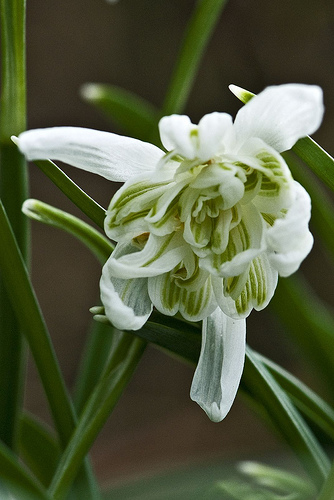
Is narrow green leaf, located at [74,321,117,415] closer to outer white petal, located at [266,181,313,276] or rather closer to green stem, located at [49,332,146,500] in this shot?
green stem, located at [49,332,146,500]

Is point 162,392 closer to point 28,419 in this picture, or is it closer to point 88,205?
point 28,419

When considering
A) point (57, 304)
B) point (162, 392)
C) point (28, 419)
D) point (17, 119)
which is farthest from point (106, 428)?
point (17, 119)

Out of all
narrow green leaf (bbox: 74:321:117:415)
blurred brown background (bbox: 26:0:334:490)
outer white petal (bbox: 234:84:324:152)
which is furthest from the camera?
blurred brown background (bbox: 26:0:334:490)

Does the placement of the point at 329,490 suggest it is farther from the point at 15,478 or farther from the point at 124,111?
the point at 124,111

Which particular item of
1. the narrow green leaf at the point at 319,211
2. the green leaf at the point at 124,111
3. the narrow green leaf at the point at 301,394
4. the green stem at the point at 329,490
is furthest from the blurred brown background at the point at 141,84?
the green stem at the point at 329,490

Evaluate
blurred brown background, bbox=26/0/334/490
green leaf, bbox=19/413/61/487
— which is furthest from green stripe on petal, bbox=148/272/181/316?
blurred brown background, bbox=26/0/334/490

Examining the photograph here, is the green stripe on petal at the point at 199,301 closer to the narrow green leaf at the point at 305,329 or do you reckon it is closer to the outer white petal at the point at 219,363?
the outer white petal at the point at 219,363
